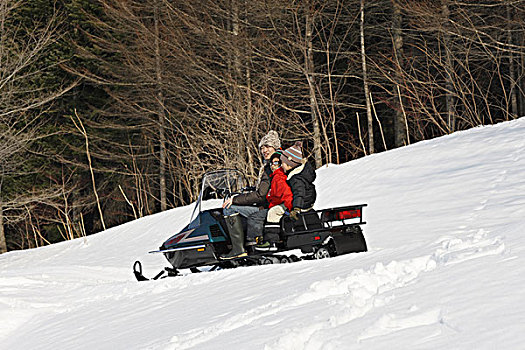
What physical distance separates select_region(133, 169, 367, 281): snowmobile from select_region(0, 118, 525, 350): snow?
0.53m

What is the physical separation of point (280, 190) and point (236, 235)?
80cm

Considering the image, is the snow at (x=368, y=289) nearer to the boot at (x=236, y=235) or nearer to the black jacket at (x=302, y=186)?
the boot at (x=236, y=235)

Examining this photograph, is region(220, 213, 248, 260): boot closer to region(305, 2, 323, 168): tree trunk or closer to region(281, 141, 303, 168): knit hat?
region(281, 141, 303, 168): knit hat

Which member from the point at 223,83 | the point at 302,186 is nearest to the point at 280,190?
the point at 302,186

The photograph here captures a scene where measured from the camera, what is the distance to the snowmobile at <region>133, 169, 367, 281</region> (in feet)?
22.2

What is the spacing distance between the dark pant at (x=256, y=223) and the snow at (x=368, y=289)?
23.2 inches

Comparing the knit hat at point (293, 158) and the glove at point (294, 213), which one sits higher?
the knit hat at point (293, 158)

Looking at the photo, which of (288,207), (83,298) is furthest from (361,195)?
(83,298)

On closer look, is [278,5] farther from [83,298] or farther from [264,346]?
[264,346]

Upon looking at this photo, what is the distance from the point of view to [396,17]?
17391 mm

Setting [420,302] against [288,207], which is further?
[288,207]

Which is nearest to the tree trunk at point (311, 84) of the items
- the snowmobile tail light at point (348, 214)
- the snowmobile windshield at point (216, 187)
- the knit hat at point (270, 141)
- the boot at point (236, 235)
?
the snowmobile windshield at point (216, 187)

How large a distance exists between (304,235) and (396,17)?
12095 millimetres

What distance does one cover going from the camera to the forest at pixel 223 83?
1498 cm
